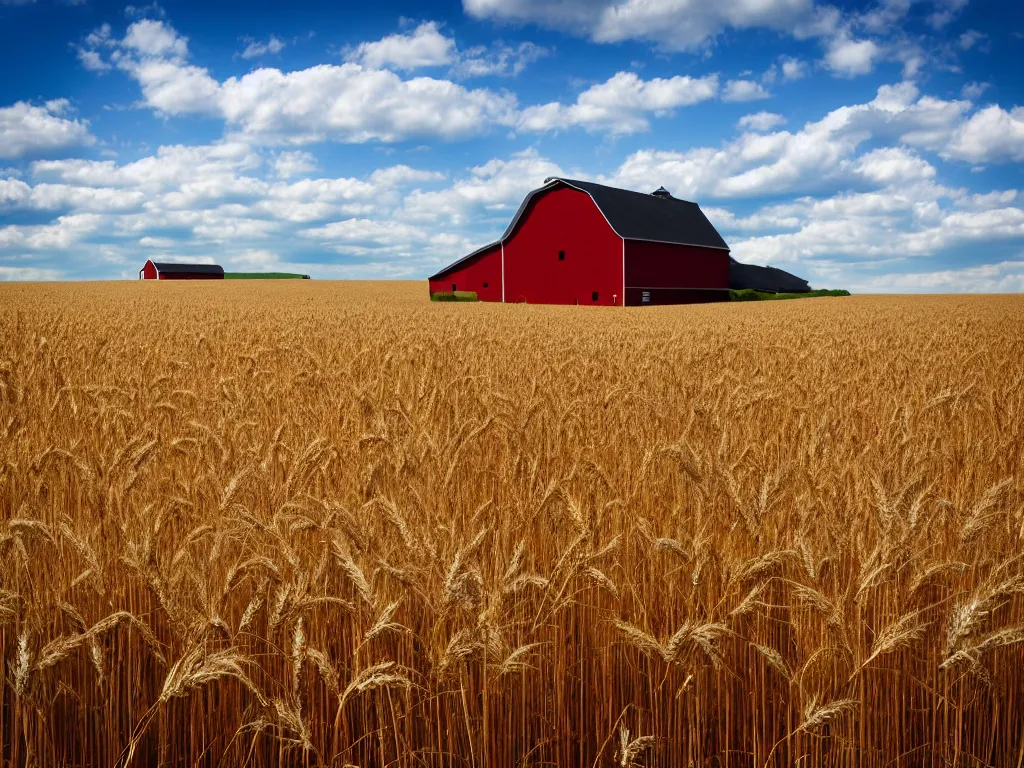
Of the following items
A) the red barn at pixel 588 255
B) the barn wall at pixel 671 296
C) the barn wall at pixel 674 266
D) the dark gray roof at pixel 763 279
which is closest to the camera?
the red barn at pixel 588 255

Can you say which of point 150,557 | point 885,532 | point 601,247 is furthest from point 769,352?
point 601,247

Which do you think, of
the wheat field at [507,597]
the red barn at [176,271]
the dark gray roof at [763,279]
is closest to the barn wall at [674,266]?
the dark gray roof at [763,279]

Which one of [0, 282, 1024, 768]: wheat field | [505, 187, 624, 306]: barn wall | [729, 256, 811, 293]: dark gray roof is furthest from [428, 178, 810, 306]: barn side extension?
[0, 282, 1024, 768]: wheat field

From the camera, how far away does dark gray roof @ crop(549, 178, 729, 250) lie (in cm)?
3853

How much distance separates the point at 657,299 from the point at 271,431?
3638cm

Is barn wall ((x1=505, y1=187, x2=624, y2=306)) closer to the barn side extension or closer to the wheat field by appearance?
the barn side extension

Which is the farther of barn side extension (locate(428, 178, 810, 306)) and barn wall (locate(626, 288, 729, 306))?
barn wall (locate(626, 288, 729, 306))

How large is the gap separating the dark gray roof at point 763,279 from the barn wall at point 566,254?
18.5 m

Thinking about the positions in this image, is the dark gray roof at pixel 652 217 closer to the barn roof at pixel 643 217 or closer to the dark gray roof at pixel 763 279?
the barn roof at pixel 643 217

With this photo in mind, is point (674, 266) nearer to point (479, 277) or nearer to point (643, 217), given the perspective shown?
point (643, 217)

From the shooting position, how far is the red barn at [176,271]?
87125mm

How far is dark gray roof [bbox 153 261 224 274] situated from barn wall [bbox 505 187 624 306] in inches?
2352

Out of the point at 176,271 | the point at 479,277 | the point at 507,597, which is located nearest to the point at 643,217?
the point at 479,277

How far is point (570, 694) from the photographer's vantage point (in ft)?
8.80
